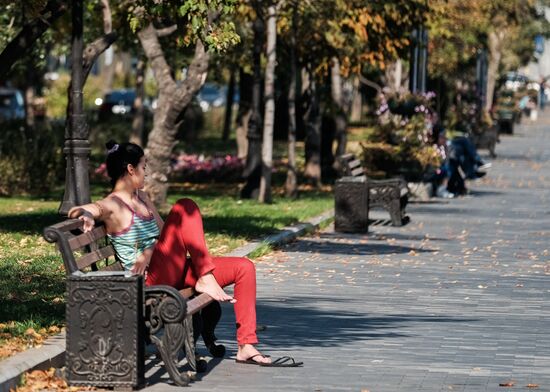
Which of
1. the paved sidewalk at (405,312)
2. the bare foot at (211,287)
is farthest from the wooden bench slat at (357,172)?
the bare foot at (211,287)

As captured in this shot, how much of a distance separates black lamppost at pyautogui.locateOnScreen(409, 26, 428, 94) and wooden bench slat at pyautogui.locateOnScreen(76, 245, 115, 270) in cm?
1918

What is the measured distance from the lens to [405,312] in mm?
12445

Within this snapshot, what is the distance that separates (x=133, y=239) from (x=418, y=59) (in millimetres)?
24009

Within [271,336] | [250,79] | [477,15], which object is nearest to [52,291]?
[271,336]

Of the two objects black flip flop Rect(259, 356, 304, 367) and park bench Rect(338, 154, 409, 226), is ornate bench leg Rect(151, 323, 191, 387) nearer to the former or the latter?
black flip flop Rect(259, 356, 304, 367)

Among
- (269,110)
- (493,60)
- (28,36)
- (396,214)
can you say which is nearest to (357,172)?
(396,214)

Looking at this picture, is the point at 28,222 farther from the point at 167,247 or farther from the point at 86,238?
the point at 86,238

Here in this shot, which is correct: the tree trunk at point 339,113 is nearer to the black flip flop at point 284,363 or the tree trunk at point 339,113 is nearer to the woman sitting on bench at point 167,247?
the woman sitting on bench at point 167,247

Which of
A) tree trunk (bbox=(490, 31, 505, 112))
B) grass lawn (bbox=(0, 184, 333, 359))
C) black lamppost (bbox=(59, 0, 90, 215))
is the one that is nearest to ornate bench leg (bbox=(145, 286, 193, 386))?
grass lawn (bbox=(0, 184, 333, 359))

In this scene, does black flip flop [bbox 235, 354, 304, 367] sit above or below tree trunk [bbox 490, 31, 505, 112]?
below

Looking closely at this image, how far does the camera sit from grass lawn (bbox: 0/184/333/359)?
1060 centimetres

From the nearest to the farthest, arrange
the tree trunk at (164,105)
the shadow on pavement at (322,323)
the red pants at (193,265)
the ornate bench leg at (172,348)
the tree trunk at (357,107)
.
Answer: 1. the ornate bench leg at (172,348)
2. the red pants at (193,265)
3. the shadow on pavement at (322,323)
4. the tree trunk at (164,105)
5. the tree trunk at (357,107)

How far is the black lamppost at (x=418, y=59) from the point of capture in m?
30.0

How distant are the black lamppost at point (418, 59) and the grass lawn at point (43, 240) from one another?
136 inches
